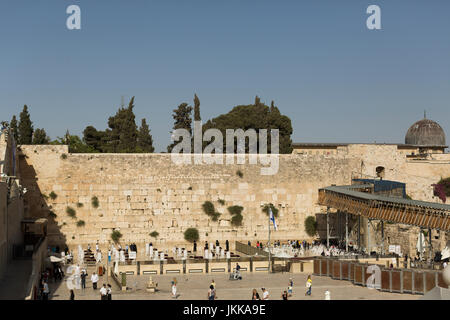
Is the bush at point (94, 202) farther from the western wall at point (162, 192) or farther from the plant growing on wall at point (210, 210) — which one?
the plant growing on wall at point (210, 210)

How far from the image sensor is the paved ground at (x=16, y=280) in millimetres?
18306

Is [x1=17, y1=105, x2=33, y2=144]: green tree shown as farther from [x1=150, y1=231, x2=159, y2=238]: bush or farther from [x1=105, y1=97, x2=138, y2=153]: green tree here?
[x1=150, y1=231, x2=159, y2=238]: bush

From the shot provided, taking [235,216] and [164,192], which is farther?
[235,216]

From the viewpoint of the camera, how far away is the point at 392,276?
2358 cm

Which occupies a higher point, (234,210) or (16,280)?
(234,210)

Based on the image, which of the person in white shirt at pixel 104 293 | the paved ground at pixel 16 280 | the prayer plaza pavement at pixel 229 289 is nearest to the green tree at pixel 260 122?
the prayer plaza pavement at pixel 229 289

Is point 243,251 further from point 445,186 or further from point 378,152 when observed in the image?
point 445,186

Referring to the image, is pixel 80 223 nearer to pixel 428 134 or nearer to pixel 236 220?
pixel 236 220

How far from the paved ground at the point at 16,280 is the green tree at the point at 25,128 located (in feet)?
72.8

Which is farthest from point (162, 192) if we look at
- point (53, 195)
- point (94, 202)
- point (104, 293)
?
point (104, 293)

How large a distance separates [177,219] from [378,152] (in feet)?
46.0

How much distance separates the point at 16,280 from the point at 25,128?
27.2 metres
